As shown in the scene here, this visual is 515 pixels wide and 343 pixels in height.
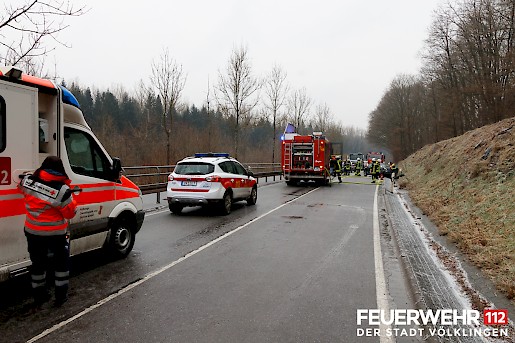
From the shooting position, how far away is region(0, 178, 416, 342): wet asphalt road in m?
3.70

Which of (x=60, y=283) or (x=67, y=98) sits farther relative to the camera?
(x=67, y=98)

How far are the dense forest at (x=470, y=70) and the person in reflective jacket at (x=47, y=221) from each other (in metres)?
25.3

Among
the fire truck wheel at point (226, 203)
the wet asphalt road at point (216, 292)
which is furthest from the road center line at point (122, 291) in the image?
the fire truck wheel at point (226, 203)

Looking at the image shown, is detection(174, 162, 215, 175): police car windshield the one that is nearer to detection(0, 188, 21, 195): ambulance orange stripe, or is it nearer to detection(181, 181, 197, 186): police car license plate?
detection(181, 181, 197, 186): police car license plate

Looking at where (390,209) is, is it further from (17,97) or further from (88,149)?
(17,97)

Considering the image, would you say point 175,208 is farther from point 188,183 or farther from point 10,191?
point 10,191

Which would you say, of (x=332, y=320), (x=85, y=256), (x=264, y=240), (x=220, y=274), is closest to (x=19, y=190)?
(x=85, y=256)

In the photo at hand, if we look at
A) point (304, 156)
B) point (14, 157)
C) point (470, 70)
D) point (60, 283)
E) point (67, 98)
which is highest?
point (470, 70)

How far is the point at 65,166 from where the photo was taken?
16.8 ft

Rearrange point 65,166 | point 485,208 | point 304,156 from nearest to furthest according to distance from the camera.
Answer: point 65,166 → point 485,208 → point 304,156

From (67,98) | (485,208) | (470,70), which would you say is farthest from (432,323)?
(470,70)

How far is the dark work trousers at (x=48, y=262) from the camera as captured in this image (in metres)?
4.26

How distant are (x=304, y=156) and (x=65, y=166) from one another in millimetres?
18323

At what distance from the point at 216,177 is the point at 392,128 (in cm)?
6453
